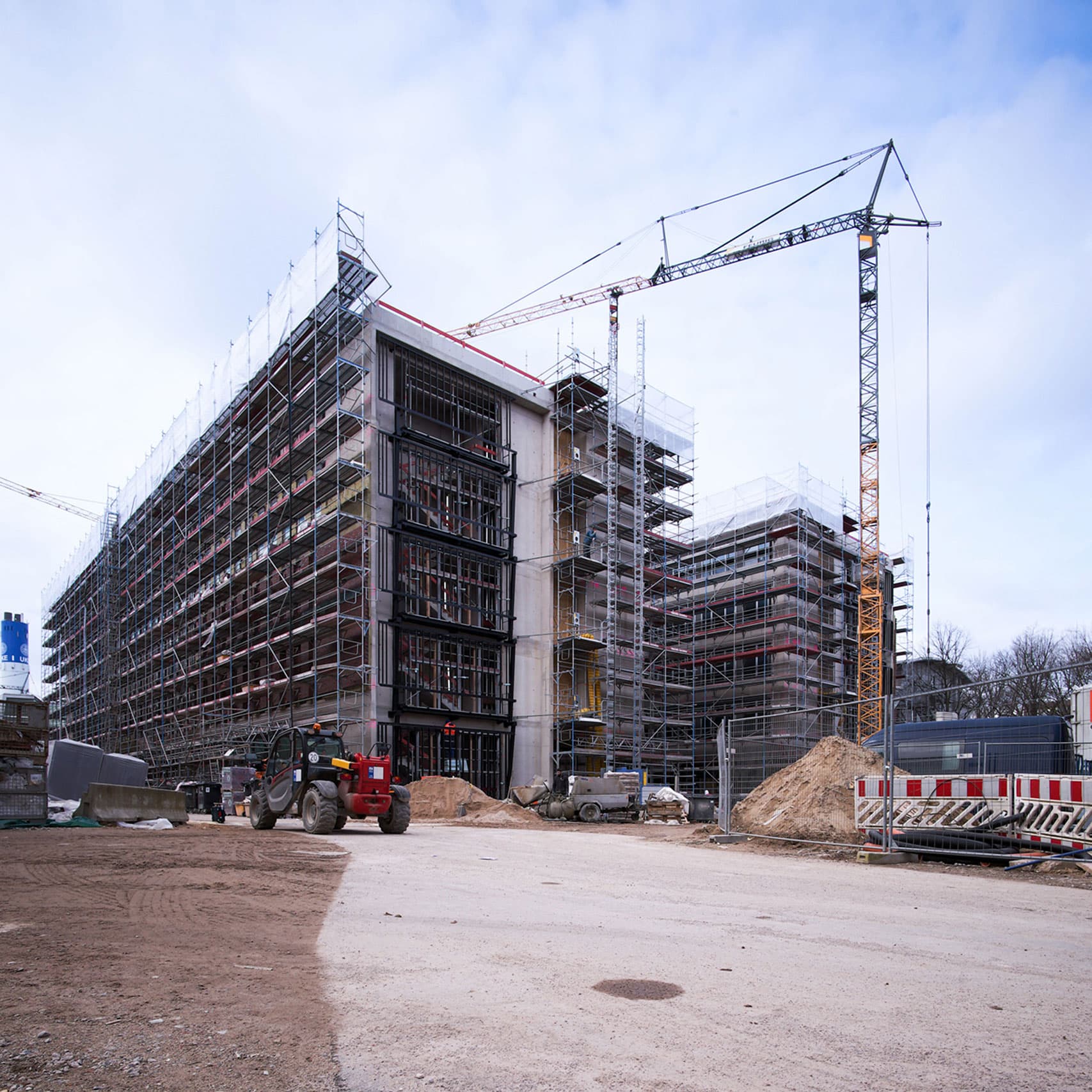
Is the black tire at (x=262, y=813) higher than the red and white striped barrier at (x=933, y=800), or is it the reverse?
the red and white striped barrier at (x=933, y=800)

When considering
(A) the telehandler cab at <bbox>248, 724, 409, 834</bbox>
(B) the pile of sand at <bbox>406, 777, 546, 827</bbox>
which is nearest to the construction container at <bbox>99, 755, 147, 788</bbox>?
(A) the telehandler cab at <bbox>248, 724, 409, 834</bbox>

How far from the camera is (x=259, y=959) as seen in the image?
589 centimetres

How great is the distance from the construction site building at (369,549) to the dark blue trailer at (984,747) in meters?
18.0

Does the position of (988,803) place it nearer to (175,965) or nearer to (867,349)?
(175,965)

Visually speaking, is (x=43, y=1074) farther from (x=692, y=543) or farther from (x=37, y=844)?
(x=692, y=543)

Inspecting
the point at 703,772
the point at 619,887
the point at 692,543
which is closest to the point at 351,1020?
the point at 619,887

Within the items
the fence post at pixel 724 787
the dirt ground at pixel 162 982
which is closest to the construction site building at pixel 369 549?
the fence post at pixel 724 787

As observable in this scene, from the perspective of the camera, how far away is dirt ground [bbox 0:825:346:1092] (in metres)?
3.81

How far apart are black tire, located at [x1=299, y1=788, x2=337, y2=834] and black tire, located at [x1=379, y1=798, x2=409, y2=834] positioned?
3.89 feet

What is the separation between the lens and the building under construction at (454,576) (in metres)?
34.4

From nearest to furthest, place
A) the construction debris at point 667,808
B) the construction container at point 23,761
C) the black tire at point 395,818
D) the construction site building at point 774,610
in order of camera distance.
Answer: the construction container at point 23,761, the black tire at point 395,818, the construction debris at point 667,808, the construction site building at point 774,610

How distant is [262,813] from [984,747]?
581 inches

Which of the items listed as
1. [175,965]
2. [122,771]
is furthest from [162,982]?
[122,771]

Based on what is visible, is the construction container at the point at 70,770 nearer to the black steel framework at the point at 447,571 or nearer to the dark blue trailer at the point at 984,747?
the black steel framework at the point at 447,571
